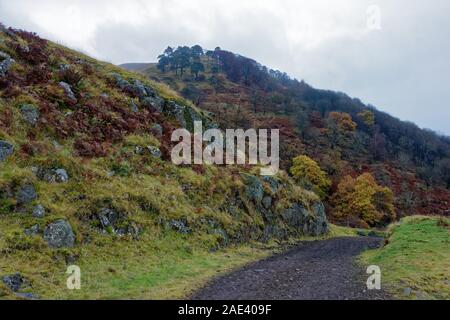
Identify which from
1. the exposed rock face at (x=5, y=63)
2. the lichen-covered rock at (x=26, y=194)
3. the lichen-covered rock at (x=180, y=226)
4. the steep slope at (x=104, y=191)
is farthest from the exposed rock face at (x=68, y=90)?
the lichen-covered rock at (x=180, y=226)

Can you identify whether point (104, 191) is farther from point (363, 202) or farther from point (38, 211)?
point (363, 202)

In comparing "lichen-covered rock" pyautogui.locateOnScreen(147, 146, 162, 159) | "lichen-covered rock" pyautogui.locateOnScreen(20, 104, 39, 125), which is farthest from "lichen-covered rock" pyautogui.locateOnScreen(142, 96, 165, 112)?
"lichen-covered rock" pyautogui.locateOnScreen(20, 104, 39, 125)

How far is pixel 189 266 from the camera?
18.4 metres

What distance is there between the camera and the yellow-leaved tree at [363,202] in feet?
221

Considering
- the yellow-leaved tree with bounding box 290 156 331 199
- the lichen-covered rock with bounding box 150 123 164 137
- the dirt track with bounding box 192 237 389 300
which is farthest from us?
the yellow-leaved tree with bounding box 290 156 331 199

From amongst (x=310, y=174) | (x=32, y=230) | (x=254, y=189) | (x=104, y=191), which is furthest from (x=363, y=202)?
(x=32, y=230)

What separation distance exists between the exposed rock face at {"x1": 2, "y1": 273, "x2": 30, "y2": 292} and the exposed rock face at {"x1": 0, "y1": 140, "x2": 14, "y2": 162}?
7.69 meters

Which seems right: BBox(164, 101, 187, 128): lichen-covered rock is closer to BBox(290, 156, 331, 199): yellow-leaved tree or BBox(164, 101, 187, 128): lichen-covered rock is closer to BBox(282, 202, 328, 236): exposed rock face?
BBox(282, 202, 328, 236): exposed rock face

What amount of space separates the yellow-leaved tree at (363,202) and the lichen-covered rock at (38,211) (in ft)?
190

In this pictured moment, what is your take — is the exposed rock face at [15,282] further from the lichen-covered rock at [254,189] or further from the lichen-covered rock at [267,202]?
the lichen-covered rock at [267,202]

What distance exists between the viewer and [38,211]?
55.2ft

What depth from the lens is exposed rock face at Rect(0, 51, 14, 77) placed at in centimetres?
2492
